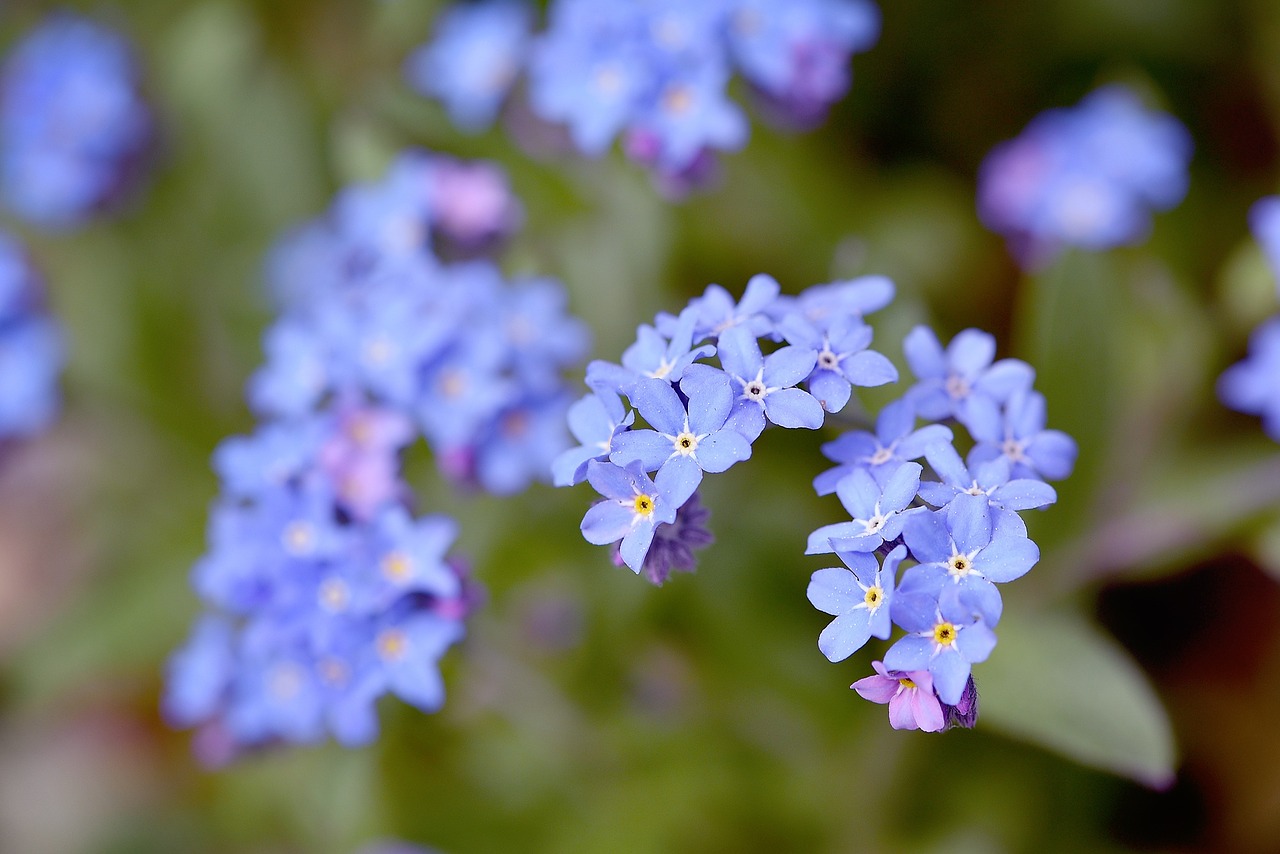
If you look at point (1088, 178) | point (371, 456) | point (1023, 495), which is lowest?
point (1023, 495)

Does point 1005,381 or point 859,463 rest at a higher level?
point 1005,381

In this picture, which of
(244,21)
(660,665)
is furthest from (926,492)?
(244,21)

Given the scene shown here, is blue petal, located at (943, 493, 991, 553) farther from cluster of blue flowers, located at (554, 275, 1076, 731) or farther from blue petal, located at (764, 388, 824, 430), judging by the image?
blue petal, located at (764, 388, 824, 430)

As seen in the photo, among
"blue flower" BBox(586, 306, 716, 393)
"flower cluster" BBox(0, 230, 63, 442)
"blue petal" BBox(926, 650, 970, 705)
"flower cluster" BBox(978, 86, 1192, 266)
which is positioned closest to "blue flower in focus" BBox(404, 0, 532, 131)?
"flower cluster" BBox(0, 230, 63, 442)

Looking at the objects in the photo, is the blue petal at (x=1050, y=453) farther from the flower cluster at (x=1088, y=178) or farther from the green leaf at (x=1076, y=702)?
the flower cluster at (x=1088, y=178)

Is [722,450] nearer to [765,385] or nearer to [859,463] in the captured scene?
[765,385]

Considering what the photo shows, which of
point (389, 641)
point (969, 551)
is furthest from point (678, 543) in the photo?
point (389, 641)
